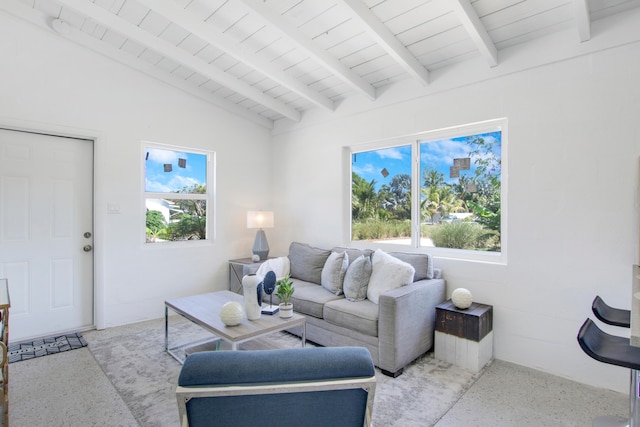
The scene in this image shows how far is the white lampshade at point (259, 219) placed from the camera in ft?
14.6

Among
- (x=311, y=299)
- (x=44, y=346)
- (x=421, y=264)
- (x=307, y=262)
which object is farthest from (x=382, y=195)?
(x=44, y=346)

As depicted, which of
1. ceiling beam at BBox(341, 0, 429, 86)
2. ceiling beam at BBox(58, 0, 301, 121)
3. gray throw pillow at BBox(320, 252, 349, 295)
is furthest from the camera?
gray throw pillow at BBox(320, 252, 349, 295)

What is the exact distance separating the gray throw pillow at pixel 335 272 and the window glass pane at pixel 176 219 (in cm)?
187

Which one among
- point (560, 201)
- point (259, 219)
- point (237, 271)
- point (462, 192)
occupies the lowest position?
point (237, 271)

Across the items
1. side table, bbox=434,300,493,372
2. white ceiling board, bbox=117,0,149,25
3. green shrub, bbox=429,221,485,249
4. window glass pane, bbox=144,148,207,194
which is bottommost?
side table, bbox=434,300,493,372

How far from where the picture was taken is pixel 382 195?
152 inches

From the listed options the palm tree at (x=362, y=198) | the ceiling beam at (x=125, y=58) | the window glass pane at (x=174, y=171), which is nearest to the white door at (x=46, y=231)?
the window glass pane at (x=174, y=171)

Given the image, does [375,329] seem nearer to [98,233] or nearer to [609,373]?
[609,373]

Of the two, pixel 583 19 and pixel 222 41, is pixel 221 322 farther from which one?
pixel 583 19

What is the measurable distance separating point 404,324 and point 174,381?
1.75 m

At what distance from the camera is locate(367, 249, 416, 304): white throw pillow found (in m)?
2.87

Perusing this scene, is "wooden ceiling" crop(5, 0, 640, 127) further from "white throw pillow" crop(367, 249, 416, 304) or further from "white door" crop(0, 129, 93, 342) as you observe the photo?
"white throw pillow" crop(367, 249, 416, 304)

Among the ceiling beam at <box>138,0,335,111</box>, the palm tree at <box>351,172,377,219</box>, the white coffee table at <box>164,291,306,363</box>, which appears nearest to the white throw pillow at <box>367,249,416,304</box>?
the white coffee table at <box>164,291,306,363</box>

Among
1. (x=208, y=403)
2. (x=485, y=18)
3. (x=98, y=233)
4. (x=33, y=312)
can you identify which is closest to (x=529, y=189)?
(x=485, y=18)
